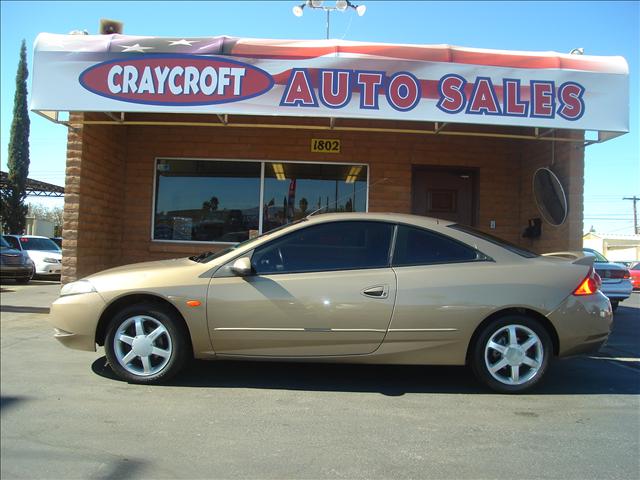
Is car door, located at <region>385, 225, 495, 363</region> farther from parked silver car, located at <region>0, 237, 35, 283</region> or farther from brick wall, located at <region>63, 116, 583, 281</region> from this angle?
parked silver car, located at <region>0, 237, 35, 283</region>

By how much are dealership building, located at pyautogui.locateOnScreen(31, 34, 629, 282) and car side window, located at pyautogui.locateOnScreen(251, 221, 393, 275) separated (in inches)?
101

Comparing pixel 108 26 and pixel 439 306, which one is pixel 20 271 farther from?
pixel 439 306

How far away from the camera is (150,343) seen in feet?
15.1

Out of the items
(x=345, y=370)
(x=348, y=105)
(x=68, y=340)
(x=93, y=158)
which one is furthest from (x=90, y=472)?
(x=93, y=158)

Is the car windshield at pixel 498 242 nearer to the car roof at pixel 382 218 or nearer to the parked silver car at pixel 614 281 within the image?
the car roof at pixel 382 218

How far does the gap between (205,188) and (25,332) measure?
6.36 m

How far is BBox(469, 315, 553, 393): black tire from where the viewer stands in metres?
4.66

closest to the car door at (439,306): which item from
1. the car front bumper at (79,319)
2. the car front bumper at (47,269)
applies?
the car front bumper at (79,319)

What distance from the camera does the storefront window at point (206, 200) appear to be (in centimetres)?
991

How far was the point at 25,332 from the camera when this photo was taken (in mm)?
3873

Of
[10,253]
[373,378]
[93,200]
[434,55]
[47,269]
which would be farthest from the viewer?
[47,269]

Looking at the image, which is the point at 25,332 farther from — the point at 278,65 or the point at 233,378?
the point at 278,65

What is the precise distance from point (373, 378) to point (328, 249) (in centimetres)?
139

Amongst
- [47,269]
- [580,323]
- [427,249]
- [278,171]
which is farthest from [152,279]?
[47,269]
